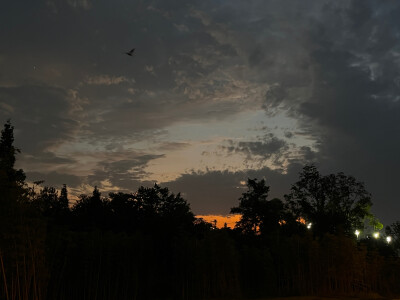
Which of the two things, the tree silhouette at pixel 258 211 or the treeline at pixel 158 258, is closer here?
the treeline at pixel 158 258

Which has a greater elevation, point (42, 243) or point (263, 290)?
point (42, 243)

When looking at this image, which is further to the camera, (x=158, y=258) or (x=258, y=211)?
(x=258, y=211)

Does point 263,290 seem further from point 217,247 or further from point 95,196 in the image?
point 95,196

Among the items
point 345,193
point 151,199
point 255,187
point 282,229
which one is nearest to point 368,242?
point 345,193

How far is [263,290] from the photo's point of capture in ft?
70.2

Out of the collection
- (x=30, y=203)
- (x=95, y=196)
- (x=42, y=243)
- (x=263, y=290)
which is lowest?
(x=263, y=290)

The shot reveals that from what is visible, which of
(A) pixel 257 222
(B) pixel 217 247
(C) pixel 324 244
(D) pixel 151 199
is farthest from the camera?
(D) pixel 151 199

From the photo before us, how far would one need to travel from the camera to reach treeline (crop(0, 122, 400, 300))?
11.7 metres

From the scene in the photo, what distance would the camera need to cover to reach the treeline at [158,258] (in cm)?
1173

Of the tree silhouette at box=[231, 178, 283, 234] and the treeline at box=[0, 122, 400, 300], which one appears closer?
the treeline at box=[0, 122, 400, 300]

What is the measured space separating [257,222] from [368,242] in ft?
28.7

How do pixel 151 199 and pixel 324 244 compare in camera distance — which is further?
pixel 151 199

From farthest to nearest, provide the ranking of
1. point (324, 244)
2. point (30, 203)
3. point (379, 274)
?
point (379, 274) < point (324, 244) < point (30, 203)

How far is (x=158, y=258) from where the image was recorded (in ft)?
71.5
